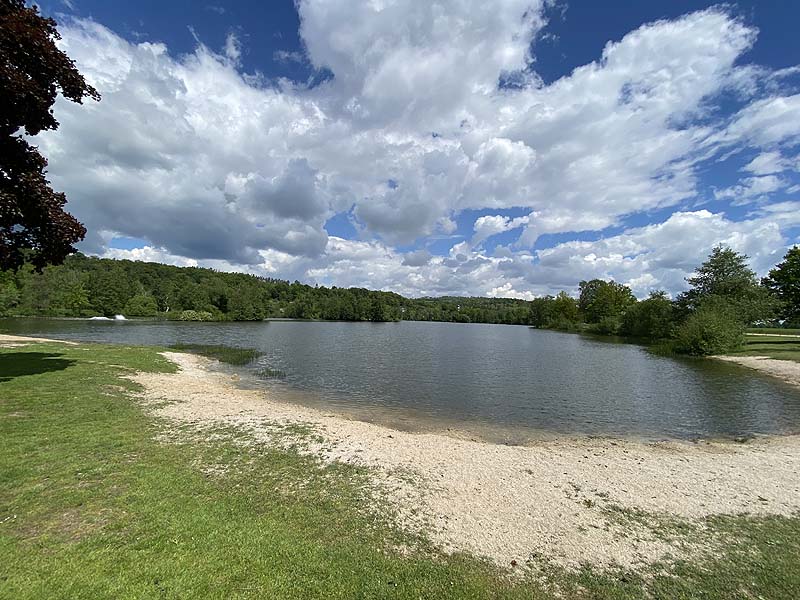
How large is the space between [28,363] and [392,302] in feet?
590

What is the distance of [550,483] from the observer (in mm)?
9008

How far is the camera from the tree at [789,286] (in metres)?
51.8

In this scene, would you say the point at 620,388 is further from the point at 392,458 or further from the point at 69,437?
the point at 69,437

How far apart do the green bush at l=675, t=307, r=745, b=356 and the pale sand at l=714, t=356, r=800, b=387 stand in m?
3.65

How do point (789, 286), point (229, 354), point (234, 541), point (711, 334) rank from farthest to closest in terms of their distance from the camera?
1. point (789, 286)
2. point (711, 334)
3. point (229, 354)
4. point (234, 541)

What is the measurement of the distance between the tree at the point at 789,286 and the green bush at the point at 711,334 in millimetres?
11167

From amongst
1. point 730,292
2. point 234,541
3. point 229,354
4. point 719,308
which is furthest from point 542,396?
point 730,292

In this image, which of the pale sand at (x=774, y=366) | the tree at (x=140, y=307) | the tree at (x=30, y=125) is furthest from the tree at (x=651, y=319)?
the tree at (x=140, y=307)

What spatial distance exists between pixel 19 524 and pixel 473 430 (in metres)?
13.7

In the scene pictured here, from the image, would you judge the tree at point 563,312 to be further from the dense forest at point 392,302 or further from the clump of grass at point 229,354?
the clump of grass at point 229,354

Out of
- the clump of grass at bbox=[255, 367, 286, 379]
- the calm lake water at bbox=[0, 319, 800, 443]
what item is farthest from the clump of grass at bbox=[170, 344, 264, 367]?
the clump of grass at bbox=[255, 367, 286, 379]

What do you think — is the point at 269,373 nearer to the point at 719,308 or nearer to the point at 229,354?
the point at 229,354

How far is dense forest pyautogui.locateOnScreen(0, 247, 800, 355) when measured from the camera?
51.1 m

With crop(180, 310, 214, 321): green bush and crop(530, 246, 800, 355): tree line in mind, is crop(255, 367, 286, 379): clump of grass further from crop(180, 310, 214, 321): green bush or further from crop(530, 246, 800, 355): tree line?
crop(180, 310, 214, 321): green bush
